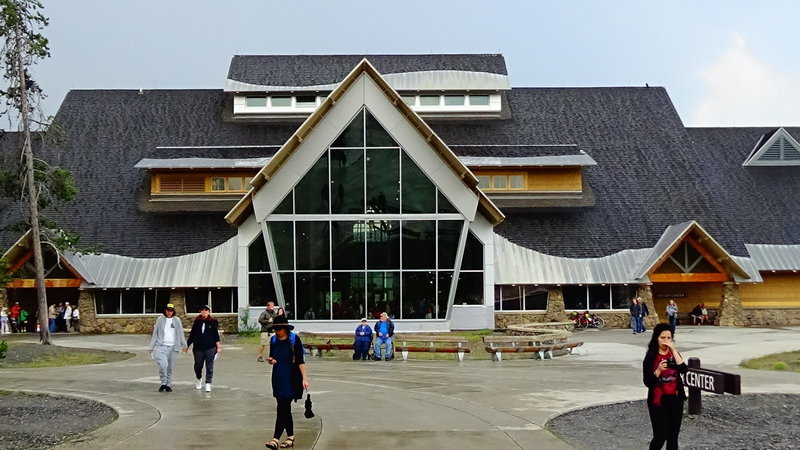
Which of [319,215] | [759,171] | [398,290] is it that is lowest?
[398,290]

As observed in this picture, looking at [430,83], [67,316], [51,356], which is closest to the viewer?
[51,356]

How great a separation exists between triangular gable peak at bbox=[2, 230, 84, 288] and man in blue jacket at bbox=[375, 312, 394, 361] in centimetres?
1761

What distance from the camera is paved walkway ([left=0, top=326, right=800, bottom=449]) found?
12844 mm

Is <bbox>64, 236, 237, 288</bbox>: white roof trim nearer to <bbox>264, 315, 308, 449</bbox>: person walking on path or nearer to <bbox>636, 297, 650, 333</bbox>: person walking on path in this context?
<bbox>636, 297, 650, 333</bbox>: person walking on path

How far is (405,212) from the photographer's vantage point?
3747 centimetres

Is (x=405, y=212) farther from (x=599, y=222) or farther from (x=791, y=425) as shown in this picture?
(x=791, y=425)

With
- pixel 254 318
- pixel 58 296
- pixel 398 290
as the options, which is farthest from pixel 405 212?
pixel 58 296

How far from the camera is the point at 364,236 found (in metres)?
37.4

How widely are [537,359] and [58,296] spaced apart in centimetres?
2565

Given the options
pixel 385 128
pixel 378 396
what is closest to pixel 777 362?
pixel 378 396

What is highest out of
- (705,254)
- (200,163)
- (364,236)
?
(200,163)

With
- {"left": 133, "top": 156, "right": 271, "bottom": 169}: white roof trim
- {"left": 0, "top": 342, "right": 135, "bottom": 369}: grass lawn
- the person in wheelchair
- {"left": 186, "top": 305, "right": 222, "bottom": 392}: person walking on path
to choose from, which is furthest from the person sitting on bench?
{"left": 186, "top": 305, "right": 222, "bottom": 392}: person walking on path

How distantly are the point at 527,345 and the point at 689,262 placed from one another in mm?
17973

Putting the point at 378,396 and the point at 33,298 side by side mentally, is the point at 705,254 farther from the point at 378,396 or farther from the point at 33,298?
the point at 33,298
